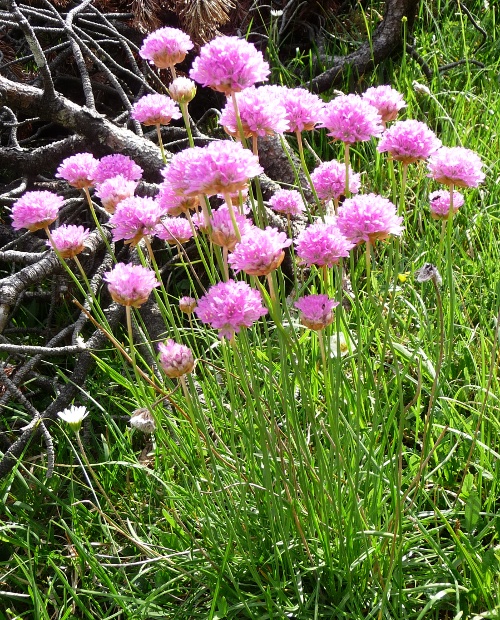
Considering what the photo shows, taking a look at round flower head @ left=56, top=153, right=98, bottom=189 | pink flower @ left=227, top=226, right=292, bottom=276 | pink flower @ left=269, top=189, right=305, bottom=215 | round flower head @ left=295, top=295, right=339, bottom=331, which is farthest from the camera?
pink flower @ left=269, top=189, right=305, bottom=215

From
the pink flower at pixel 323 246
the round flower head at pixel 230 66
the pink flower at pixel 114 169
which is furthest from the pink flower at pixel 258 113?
the pink flower at pixel 114 169

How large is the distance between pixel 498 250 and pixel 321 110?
0.90 m

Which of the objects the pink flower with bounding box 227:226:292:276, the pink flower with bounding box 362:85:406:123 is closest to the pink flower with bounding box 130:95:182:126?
the pink flower with bounding box 362:85:406:123

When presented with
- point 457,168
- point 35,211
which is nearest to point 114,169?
point 35,211

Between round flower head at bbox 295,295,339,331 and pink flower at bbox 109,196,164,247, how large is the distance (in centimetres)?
27

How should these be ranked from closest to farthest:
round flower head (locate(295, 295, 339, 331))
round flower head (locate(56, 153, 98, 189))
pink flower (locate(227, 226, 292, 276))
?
pink flower (locate(227, 226, 292, 276)) → round flower head (locate(295, 295, 339, 331)) → round flower head (locate(56, 153, 98, 189))

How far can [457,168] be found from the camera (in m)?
1.01

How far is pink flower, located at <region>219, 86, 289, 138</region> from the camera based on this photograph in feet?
3.18

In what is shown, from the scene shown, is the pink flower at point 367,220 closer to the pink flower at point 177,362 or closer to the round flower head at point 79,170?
the pink flower at point 177,362

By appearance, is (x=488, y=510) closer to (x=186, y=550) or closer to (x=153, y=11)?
(x=186, y=550)

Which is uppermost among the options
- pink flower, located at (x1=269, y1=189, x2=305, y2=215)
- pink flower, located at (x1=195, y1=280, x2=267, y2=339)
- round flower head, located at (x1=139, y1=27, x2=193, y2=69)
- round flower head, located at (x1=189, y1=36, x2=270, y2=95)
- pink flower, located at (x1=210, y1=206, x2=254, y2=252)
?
round flower head, located at (x1=189, y1=36, x2=270, y2=95)

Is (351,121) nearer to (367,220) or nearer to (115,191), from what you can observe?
(367,220)

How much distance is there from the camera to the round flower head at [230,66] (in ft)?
2.88

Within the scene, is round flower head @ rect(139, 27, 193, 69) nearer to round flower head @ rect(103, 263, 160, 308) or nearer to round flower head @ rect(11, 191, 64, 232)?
round flower head @ rect(11, 191, 64, 232)
